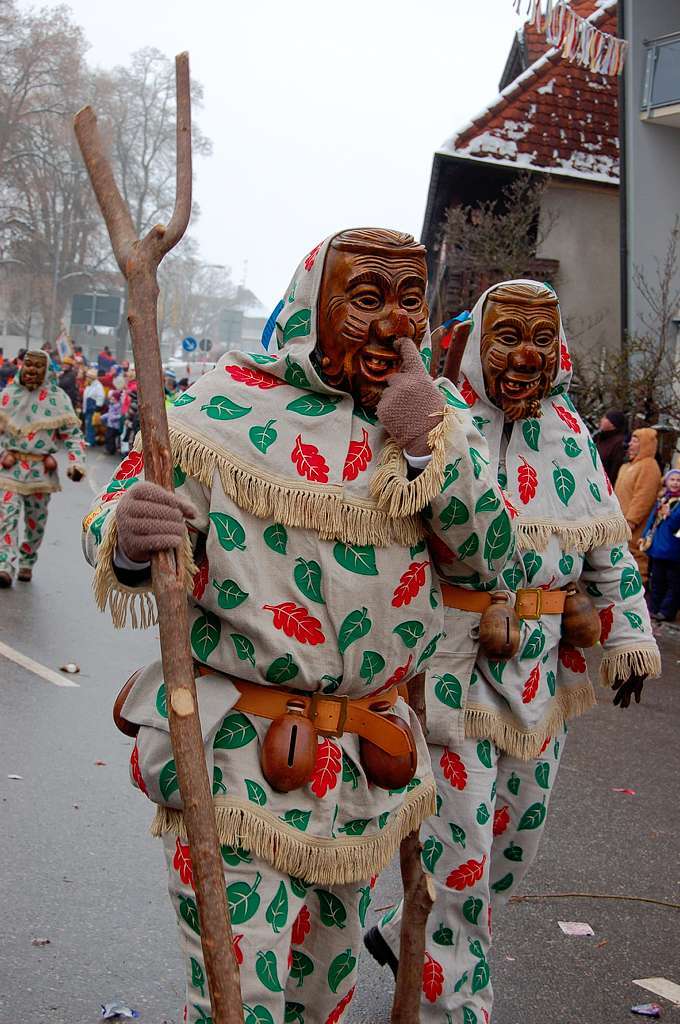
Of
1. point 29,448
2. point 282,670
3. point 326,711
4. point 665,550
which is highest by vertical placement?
point 282,670

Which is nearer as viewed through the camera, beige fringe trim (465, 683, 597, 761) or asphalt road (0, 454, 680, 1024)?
beige fringe trim (465, 683, 597, 761)

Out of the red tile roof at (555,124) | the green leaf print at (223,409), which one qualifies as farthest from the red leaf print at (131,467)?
the red tile roof at (555,124)

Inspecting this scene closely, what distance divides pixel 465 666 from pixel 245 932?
141 cm

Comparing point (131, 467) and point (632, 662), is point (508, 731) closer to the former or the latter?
point (632, 662)

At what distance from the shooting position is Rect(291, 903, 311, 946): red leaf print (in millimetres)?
2875

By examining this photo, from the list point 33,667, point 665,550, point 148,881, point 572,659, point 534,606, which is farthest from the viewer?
point 665,550

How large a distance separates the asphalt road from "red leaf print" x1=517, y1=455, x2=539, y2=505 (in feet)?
5.17

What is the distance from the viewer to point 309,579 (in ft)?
9.09

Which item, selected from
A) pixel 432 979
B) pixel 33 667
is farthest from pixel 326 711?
pixel 33 667

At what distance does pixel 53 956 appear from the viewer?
4.07m

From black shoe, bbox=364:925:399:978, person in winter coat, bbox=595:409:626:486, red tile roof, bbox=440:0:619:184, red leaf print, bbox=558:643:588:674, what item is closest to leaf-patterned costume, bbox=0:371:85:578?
person in winter coat, bbox=595:409:626:486

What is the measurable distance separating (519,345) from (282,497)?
1359 millimetres

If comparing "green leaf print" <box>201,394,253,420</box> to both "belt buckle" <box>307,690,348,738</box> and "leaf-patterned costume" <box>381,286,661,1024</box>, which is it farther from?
"leaf-patterned costume" <box>381,286,661,1024</box>

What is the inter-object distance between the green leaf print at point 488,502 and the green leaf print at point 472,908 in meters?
1.45
